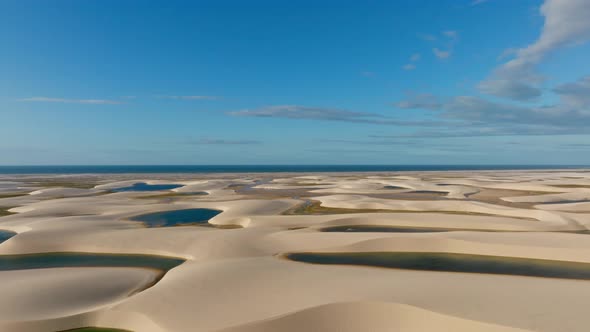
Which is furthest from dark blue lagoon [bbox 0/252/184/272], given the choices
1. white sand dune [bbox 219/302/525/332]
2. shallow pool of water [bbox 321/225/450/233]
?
shallow pool of water [bbox 321/225/450/233]

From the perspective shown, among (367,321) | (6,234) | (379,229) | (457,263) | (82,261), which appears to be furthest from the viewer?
(379,229)

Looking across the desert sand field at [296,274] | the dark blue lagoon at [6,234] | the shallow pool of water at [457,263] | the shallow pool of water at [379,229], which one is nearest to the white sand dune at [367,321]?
the desert sand field at [296,274]

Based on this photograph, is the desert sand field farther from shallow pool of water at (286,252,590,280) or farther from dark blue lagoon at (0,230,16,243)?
dark blue lagoon at (0,230,16,243)

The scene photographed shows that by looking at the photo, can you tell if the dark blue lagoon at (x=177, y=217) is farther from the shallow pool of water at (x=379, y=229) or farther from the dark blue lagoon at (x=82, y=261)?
the shallow pool of water at (x=379, y=229)

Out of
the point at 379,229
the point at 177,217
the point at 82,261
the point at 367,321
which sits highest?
the point at 367,321

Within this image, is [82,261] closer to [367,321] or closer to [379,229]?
[367,321]

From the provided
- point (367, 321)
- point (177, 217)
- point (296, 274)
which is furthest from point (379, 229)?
point (177, 217)
